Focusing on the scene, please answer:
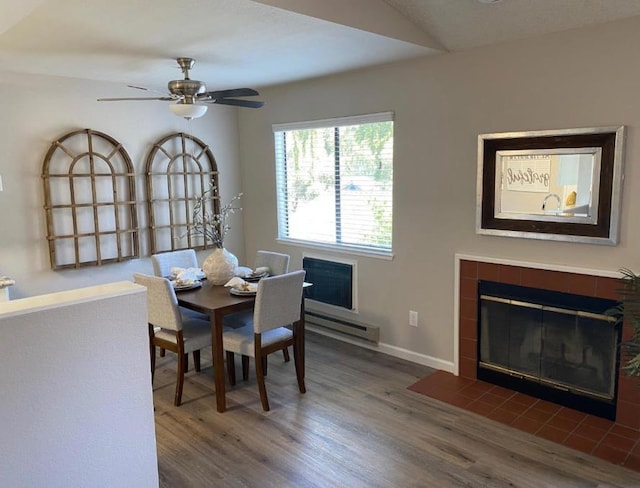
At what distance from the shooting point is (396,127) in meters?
3.99

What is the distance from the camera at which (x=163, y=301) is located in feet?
10.8

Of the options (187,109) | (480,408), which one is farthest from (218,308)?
(480,408)

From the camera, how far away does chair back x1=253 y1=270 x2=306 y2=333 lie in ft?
10.6

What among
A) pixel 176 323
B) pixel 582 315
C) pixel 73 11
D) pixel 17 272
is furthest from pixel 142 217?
pixel 582 315

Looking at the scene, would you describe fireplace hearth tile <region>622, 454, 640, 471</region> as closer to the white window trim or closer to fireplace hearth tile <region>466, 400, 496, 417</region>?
fireplace hearth tile <region>466, 400, 496, 417</region>

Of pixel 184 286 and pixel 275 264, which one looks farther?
pixel 275 264

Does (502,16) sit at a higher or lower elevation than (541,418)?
higher

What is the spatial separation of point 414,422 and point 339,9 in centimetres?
244

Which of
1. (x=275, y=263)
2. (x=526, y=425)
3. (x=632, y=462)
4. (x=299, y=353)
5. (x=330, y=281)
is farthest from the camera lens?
(x=330, y=281)

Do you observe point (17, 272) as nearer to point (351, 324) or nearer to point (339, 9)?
point (351, 324)

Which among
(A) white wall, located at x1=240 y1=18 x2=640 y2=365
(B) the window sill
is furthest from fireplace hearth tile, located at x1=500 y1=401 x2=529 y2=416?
(B) the window sill

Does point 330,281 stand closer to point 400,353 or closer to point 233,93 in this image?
point 400,353

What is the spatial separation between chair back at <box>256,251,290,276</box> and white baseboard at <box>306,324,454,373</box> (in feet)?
3.00

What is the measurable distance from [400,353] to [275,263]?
1267 millimetres
